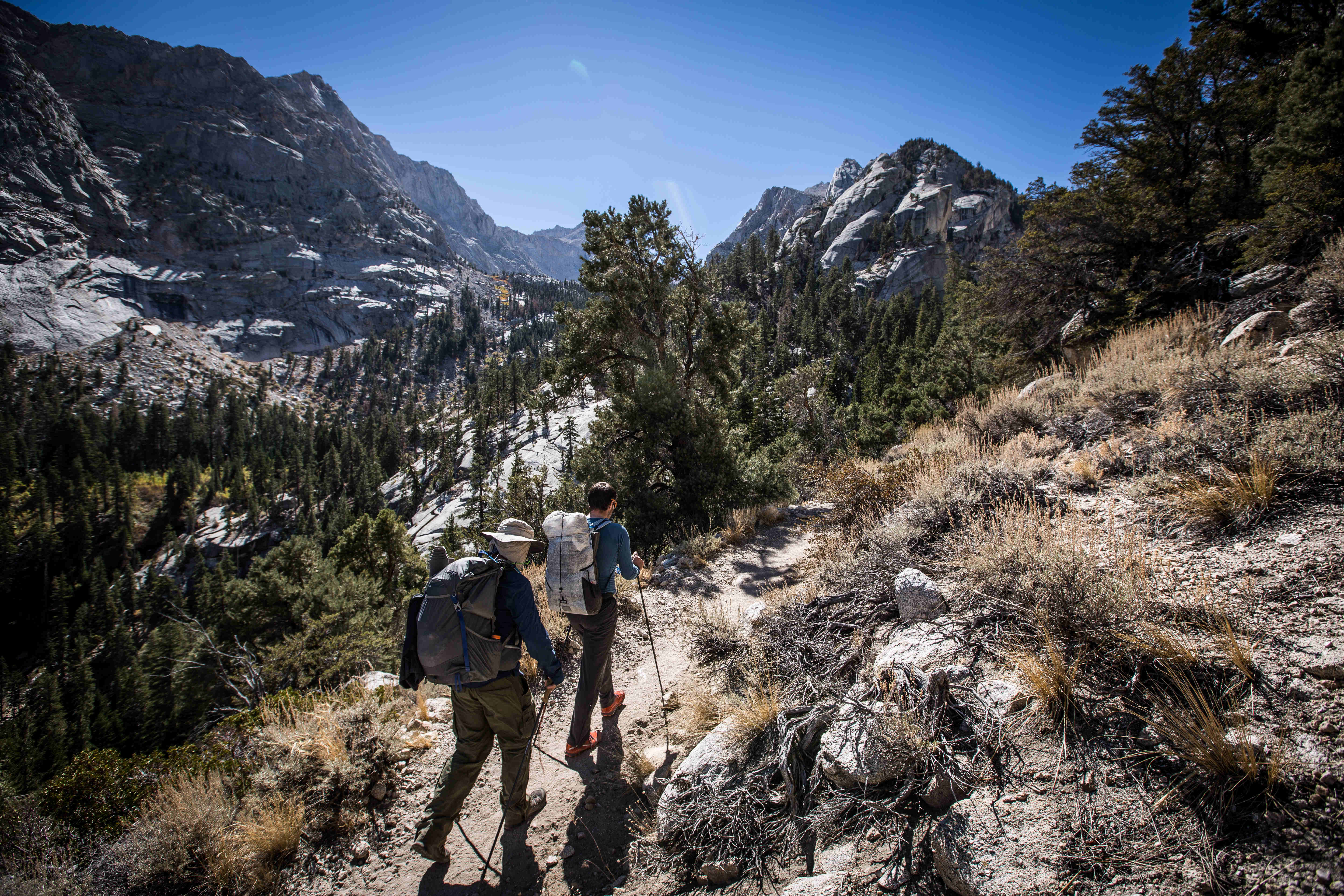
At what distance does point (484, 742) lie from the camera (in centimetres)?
354

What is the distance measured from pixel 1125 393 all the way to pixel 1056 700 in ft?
18.7

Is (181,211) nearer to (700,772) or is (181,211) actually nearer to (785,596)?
(785,596)

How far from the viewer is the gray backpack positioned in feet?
10.4

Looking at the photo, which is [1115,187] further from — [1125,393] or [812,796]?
[812,796]

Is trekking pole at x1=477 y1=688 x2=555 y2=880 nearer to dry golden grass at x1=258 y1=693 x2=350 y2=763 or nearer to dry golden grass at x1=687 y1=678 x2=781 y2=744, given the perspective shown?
dry golden grass at x1=687 y1=678 x2=781 y2=744

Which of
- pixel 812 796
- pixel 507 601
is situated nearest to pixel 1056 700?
pixel 812 796

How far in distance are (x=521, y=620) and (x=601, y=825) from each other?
5.71 feet

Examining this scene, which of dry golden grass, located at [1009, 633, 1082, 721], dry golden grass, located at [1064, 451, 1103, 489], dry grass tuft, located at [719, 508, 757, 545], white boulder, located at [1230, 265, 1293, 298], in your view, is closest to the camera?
dry golden grass, located at [1009, 633, 1082, 721]

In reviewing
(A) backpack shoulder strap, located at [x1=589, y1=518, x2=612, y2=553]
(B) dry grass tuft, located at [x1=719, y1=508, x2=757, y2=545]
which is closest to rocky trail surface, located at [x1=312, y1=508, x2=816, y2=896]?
(A) backpack shoulder strap, located at [x1=589, y1=518, x2=612, y2=553]

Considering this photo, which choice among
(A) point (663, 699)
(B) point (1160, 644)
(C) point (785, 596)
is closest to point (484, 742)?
(A) point (663, 699)

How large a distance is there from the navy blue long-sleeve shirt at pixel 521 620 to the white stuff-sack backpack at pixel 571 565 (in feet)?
1.22

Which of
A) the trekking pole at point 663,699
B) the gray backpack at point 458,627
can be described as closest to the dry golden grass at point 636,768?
the trekking pole at point 663,699

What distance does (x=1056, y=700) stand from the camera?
95.7 inches

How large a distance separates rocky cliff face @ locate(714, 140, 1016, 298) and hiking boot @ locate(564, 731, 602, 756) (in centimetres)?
8387
